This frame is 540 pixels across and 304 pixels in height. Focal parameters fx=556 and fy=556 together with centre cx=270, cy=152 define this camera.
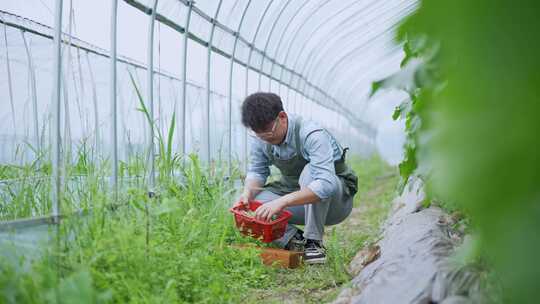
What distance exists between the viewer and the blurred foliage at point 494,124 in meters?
0.68

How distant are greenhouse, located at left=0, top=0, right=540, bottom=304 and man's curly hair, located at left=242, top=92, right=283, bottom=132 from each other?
0.01 metres

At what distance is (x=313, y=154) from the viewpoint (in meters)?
3.37

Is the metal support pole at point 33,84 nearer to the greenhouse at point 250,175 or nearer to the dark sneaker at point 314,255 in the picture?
the greenhouse at point 250,175

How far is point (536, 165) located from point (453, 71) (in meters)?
0.16

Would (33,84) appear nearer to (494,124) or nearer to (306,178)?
(306,178)

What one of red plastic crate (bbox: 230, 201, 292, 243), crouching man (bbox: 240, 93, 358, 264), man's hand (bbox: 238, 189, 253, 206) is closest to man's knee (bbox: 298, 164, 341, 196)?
crouching man (bbox: 240, 93, 358, 264)

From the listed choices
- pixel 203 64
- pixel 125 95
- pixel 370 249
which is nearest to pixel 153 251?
pixel 370 249

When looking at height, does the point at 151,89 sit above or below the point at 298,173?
above

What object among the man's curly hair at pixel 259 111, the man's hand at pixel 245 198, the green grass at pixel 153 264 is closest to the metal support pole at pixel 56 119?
the green grass at pixel 153 264

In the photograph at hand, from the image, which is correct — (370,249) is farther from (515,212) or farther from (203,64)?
(203,64)

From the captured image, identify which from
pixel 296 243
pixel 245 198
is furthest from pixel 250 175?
pixel 296 243

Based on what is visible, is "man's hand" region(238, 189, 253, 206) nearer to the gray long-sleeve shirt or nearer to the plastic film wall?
the gray long-sleeve shirt

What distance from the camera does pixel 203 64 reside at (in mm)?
5613

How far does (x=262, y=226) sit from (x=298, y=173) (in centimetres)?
64
